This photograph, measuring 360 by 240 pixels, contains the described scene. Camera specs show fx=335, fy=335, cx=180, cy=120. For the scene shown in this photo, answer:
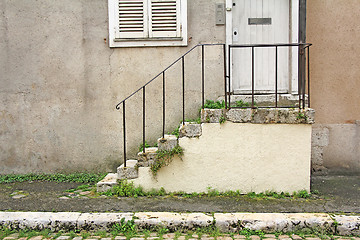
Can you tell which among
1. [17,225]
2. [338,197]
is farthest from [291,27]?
[17,225]

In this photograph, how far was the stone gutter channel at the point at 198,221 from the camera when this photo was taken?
393 cm

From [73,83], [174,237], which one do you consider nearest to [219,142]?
[174,237]

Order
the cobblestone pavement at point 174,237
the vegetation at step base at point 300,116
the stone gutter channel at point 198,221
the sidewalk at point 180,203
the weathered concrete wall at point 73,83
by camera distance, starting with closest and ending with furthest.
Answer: the cobblestone pavement at point 174,237
the stone gutter channel at point 198,221
the sidewalk at point 180,203
the vegetation at step base at point 300,116
the weathered concrete wall at point 73,83

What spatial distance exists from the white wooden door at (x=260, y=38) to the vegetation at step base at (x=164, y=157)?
1752 mm

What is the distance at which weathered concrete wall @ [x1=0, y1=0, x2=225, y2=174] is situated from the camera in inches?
233

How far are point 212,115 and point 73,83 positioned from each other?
2695mm

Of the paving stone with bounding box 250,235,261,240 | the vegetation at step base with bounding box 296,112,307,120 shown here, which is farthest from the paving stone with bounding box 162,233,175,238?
the vegetation at step base with bounding box 296,112,307,120

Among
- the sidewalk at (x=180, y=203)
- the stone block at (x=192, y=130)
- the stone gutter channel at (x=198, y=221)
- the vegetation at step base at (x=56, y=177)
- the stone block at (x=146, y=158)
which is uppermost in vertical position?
the stone block at (x=192, y=130)

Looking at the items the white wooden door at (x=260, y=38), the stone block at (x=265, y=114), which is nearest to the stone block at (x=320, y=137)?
the white wooden door at (x=260, y=38)

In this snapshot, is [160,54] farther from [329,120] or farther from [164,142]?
[329,120]

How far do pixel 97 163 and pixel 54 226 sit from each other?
6.89ft

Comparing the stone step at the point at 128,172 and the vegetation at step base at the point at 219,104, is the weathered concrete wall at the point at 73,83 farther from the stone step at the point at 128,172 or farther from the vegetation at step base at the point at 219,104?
the stone step at the point at 128,172

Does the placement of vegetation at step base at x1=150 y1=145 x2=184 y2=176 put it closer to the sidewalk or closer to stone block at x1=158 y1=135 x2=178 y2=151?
stone block at x1=158 y1=135 x2=178 y2=151

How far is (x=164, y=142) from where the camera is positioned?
4984 mm
